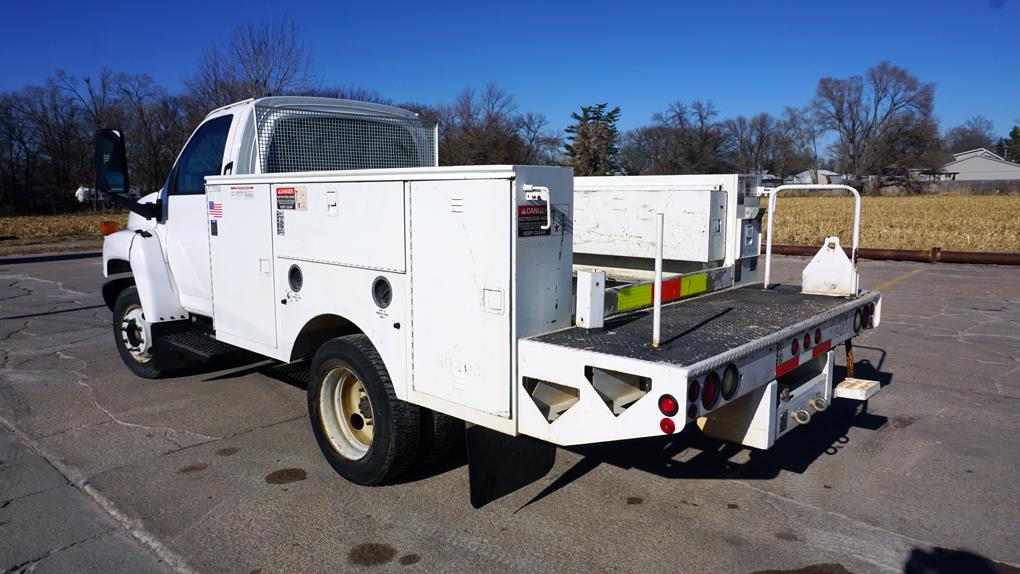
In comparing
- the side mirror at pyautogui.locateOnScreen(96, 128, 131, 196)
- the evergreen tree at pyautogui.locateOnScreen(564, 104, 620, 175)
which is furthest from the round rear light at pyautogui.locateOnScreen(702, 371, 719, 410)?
the evergreen tree at pyautogui.locateOnScreen(564, 104, 620, 175)

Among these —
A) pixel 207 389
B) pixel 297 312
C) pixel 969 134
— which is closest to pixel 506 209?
pixel 297 312

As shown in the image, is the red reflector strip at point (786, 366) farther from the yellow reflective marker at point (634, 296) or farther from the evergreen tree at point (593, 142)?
the evergreen tree at point (593, 142)

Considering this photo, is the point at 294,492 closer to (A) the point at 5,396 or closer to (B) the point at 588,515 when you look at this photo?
(B) the point at 588,515

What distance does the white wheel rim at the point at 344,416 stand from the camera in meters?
4.35

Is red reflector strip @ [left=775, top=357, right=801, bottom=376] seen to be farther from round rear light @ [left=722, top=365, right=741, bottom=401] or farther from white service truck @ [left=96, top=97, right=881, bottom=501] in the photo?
round rear light @ [left=722, top=365, right=741, bottom=401]

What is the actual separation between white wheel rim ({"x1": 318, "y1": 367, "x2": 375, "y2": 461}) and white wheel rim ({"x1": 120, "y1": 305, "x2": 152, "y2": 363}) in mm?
2922

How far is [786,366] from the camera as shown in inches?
144

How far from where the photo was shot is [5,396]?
6.22 meters

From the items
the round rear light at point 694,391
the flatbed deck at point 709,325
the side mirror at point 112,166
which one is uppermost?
the side mirror at point 112,166

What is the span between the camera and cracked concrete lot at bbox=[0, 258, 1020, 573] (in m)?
3.50

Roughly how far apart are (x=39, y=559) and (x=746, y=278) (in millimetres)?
4570

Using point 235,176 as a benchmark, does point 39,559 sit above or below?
below

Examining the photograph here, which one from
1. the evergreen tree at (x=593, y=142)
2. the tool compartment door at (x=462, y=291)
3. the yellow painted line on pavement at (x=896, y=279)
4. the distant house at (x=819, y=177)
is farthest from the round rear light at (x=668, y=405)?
the distant house at (x=819, y=177)

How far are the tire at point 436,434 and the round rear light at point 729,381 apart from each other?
60.1 inches
